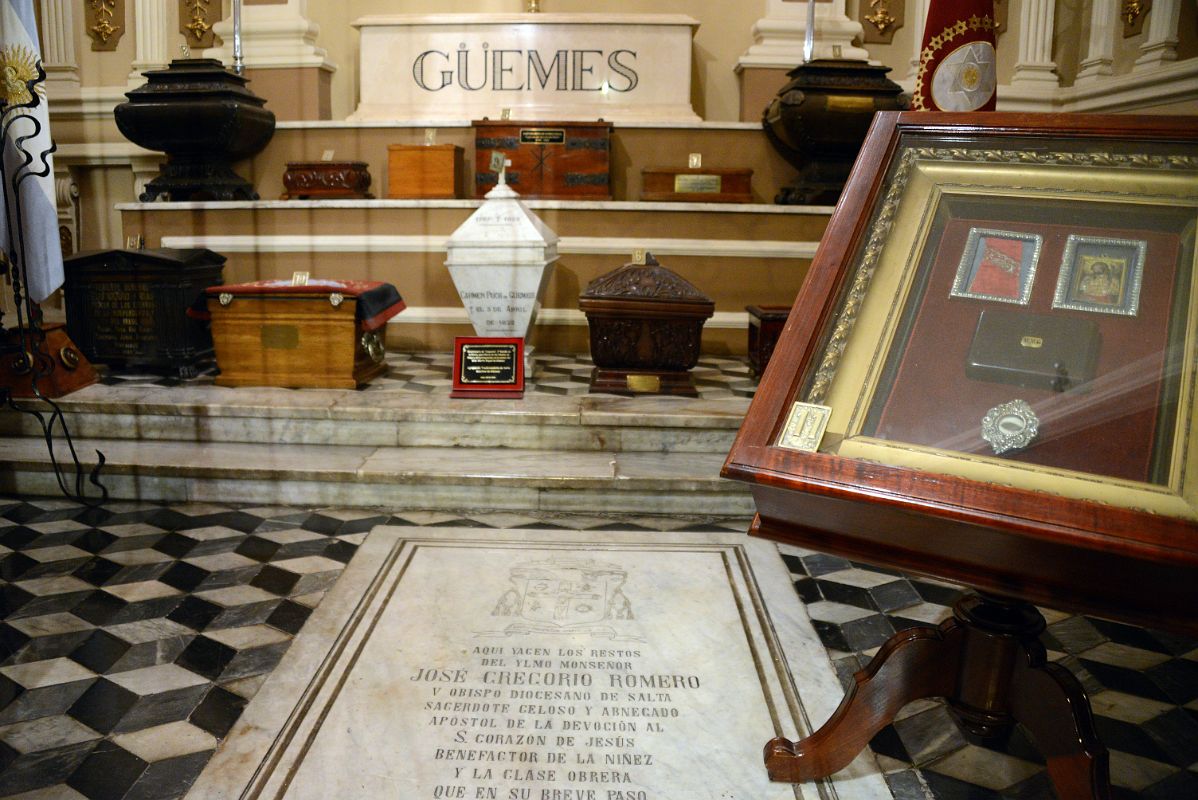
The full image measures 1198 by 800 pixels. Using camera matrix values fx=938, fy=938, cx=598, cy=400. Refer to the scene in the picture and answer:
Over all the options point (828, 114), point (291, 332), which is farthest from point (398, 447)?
point (828, 114)

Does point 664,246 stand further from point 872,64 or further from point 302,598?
point 302,598

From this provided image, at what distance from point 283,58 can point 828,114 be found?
4074mm

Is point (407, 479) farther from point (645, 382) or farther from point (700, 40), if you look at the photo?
point (700, 40)

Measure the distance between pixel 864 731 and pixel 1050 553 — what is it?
2.59 feet

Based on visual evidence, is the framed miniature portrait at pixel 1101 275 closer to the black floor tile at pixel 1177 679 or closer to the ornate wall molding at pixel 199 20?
the black floor tile at pixel 1177 679

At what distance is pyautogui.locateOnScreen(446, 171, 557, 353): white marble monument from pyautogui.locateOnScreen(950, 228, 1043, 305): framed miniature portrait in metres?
3.32

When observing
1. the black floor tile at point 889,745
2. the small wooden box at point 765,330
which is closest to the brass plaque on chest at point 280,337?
the small wooden box at point 765,330

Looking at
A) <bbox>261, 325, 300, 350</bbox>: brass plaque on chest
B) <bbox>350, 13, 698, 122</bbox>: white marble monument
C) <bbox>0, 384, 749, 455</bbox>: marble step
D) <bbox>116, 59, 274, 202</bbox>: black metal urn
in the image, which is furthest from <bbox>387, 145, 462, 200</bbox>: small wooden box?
<bbox>0, 384, 749, 455</bbox>: marble step

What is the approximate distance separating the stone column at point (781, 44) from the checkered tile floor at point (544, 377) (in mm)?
2366

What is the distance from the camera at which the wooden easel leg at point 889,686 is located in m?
1.95

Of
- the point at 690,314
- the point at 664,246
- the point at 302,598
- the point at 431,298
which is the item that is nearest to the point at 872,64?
the point at 664,246

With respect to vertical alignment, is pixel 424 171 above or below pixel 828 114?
below

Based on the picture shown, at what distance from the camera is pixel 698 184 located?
5934 millimetres

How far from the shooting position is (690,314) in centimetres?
453
